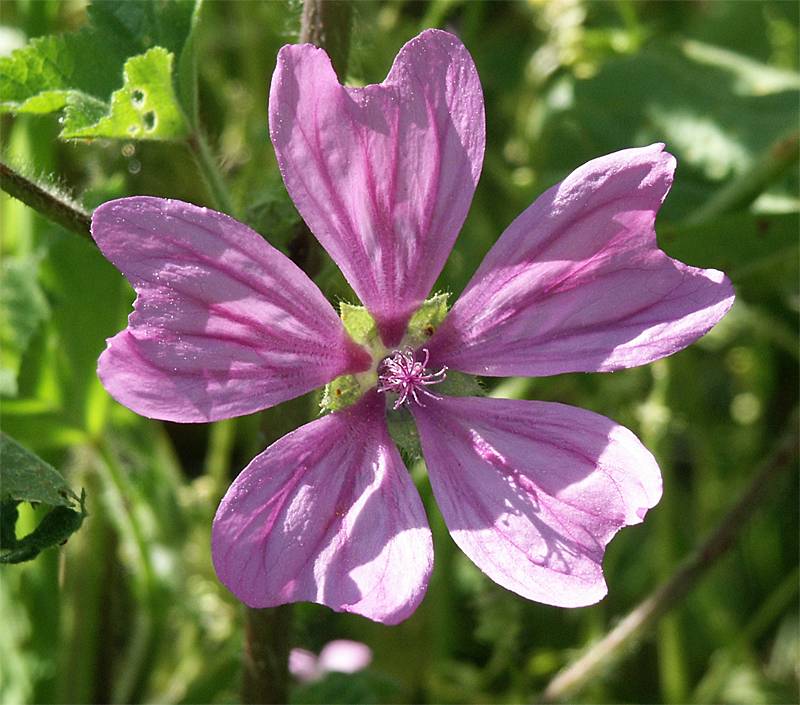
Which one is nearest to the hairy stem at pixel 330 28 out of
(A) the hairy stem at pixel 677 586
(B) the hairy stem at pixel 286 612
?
(B) the hairy stem at pixel 286 612

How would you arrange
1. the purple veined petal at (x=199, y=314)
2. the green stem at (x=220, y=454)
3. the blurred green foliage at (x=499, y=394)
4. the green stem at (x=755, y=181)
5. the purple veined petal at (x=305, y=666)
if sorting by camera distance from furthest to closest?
the green stem at (x=220, y=454)
the purple veined petal at (x=305, y=666)
the blurred green foliage at (x=499, y=394)
the green stem at (x=755, y=181)
the purple veined petal at (x=199, y=314)

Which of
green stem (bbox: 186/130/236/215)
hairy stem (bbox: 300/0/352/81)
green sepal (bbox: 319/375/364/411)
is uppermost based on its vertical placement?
hairy stem (bbox: 300/0/352/81)

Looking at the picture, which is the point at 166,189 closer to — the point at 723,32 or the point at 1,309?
the point at 1,309

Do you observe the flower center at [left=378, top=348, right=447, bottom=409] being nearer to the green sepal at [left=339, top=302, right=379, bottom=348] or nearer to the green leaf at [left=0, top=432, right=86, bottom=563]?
the green sepal at [left=339, top=302, right=379, bottom=348]

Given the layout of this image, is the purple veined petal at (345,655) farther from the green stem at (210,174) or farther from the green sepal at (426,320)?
the green stem at (210,174)

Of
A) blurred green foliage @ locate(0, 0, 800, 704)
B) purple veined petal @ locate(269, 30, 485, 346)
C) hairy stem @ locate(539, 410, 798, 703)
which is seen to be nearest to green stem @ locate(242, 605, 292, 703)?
blurred green foliage @ locate(0, 0, 800, 704)

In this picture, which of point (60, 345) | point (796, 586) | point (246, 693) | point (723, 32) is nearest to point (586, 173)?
point (246, 693)
